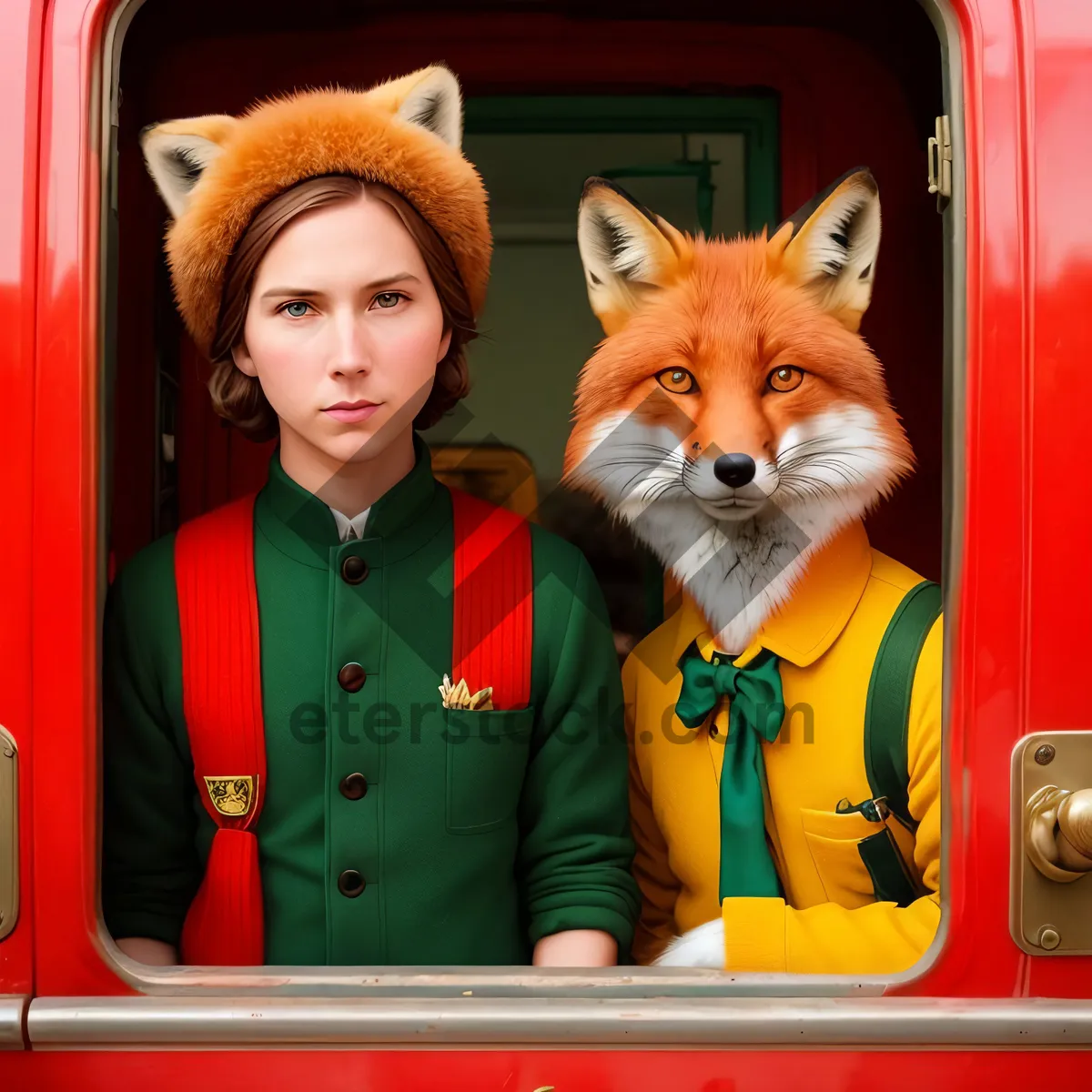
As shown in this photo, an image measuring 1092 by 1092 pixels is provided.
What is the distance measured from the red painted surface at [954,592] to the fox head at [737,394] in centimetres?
33

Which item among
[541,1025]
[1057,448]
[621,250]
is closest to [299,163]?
[621,250]

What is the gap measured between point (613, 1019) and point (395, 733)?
488mm

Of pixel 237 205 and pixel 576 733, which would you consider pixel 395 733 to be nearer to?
pixel 576 733

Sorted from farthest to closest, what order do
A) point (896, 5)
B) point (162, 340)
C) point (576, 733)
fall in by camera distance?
1. point (162, 340)
2. point (896, 5)
3. point (576, 733)

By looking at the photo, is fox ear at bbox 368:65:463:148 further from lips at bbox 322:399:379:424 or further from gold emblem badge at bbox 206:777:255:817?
gold emblem badge at bbox 206:777:255:817

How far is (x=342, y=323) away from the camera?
1528 mm

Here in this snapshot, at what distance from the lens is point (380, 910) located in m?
1.56

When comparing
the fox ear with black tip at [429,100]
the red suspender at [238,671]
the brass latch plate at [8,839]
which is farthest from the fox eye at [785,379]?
the brass latch plate at [8,839]

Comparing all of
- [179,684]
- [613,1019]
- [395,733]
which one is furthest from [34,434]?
[613,1019]

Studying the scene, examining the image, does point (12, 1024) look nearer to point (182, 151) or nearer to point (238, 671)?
point (238, 671)

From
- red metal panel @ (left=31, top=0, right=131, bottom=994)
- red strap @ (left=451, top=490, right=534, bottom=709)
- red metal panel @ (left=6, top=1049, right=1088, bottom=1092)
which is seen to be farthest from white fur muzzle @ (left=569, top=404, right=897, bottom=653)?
red metal panel @ (left=31, top=0, right=131, bottom=994)

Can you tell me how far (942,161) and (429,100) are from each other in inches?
27.9

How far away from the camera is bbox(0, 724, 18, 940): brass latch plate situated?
1.31 metres

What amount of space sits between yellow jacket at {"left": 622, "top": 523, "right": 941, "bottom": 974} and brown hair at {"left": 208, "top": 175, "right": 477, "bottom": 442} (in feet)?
1.68
